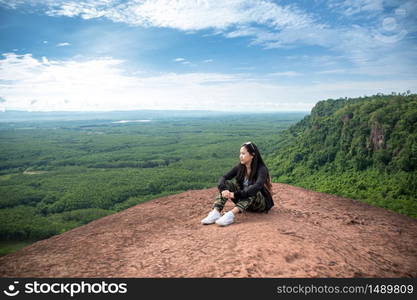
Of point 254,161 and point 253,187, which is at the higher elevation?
point 254,161

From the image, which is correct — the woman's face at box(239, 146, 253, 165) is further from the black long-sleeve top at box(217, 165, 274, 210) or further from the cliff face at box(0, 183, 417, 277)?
the cliff face at box(0, 183, 417, 277)

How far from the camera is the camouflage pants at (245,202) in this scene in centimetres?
635

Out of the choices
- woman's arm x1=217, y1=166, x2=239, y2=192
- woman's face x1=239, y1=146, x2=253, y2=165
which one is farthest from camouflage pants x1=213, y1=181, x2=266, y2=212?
woman's face x1=239, y1=146, x2=253, y2=165

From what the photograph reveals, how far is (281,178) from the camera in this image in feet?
123

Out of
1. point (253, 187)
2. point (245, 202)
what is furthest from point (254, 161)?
point (245, 202)

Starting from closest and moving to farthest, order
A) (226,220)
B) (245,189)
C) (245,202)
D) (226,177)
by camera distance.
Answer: (226,220) → (245,189) → (245,202) → (226,177)

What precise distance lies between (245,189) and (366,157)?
2776 centimetres

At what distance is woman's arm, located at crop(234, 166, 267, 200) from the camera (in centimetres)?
615

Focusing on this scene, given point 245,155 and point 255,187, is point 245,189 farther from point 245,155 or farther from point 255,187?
point 245,155

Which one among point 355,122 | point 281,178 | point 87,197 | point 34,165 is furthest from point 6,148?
point 355,122

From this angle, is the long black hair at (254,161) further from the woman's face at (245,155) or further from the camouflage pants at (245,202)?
→ the camouflage pants at (245,202)

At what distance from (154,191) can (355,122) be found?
31.1 m

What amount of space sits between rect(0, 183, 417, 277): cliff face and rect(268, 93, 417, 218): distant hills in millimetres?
16957

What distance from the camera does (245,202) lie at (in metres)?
6.37
